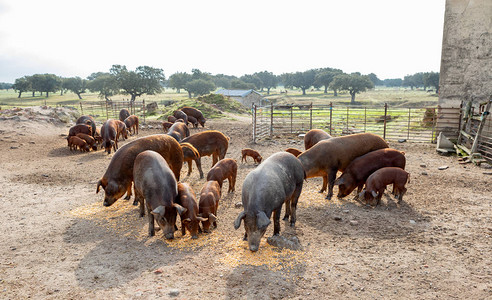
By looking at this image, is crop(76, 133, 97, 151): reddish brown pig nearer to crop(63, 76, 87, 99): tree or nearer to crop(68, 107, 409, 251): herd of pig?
crop(68, 107, 409, 251): herd of pig

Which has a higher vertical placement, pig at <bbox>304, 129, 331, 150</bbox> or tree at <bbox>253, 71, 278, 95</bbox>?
tree at <bbox>253, 71, 278, 95</bbox>

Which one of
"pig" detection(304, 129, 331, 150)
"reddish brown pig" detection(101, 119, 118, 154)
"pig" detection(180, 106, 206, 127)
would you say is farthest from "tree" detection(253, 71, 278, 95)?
"pig" detection(304, 129, 331, 150)

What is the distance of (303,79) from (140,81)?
67843 millimetres

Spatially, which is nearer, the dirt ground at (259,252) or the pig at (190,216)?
the dirt ground at (259,252)

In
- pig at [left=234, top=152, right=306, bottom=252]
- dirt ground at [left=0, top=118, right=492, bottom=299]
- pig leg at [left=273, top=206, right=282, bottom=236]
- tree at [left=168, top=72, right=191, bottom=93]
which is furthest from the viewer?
tree at [left=168, top=72, right=191, bottom=93]

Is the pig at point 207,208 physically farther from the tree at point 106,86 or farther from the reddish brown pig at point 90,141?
the tree at point 106,86

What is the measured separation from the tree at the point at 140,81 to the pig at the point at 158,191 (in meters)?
59.8

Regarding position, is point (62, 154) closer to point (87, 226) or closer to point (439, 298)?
point (87, 226)

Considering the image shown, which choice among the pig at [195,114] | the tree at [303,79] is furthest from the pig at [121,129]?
the tree at [303,79]

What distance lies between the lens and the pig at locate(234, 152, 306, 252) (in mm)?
5031

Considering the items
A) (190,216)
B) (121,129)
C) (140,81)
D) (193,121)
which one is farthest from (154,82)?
(190,216)

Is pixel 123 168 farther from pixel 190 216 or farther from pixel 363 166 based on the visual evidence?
pixel 363 166

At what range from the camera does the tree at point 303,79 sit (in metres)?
116

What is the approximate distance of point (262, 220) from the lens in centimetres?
492
